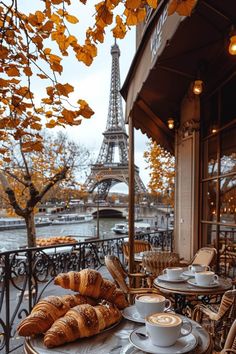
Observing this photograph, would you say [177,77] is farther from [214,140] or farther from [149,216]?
[149,216]

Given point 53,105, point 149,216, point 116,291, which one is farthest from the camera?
point 149,216

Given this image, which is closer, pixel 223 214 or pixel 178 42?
pixel 178 42

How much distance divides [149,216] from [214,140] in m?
39.1

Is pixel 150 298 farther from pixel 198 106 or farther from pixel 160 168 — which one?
pixel 160 168

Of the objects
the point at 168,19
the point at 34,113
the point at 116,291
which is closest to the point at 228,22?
the point at 168,19

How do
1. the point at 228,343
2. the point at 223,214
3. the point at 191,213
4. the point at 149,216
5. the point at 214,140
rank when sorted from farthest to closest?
the point at 149,216
the point at 191,213
the point at 214,140
the point at 223,214
the point at 228,343

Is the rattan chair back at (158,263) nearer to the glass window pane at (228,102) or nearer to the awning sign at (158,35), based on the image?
the glass window pane at (228,102)

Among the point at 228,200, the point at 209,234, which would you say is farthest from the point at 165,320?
the point at 209,234

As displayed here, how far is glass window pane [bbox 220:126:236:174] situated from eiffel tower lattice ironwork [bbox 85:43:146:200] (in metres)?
23.9

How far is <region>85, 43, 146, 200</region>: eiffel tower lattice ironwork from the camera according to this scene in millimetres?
30959

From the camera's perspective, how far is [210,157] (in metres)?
4.62

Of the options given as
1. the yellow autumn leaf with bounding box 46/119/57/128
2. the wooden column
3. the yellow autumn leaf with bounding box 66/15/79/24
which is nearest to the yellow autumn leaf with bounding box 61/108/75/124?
the yellow autumn leaf with bounding box 46/119/57/128

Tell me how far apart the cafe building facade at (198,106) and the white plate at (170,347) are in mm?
2179

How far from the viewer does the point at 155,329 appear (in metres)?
1.17
